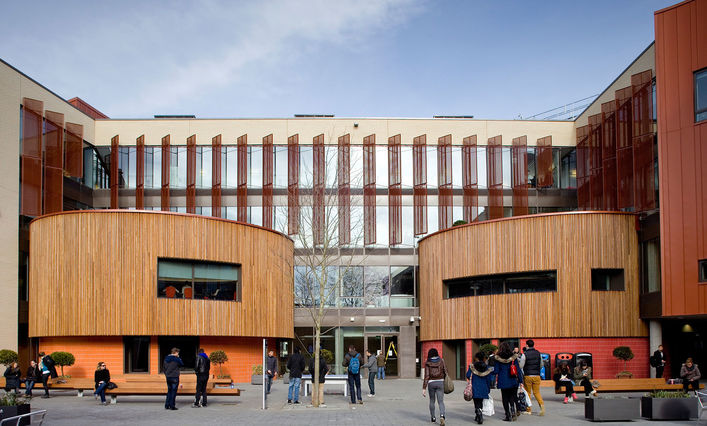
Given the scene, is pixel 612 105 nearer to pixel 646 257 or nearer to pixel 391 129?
pixel 646 257

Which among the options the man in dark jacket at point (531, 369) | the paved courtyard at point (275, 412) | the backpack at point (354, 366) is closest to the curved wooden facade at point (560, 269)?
the paved courtyard at point (275, 412)

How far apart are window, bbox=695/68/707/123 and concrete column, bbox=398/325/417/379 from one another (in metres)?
18.0

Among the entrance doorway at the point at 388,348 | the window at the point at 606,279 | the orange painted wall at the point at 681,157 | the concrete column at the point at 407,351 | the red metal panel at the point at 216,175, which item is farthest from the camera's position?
the red metal panel at the point at 216,175

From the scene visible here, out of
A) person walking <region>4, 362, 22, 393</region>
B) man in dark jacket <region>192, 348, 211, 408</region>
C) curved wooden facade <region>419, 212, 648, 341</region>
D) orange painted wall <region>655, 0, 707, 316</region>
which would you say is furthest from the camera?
curved wooden facade <region>419, 212, 648, 341</region>

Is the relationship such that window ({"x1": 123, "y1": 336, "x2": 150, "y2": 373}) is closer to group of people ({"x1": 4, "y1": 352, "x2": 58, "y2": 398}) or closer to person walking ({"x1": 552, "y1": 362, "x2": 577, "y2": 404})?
group of people ({"x1": 4, "y1": 352, "x2": 58, "y2": 398})

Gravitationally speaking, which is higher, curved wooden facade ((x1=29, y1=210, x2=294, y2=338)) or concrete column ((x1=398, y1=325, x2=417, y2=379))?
curved wooden facade ((x1=29, y1=210, x2=294, y2=338))

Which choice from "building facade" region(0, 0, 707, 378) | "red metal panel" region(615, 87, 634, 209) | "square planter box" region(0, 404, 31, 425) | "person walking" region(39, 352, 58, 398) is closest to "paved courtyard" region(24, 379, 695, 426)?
"person walking" region(39, 352, 58, 398)

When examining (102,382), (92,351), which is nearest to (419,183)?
(92,351)

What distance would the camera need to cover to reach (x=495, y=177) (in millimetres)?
40656

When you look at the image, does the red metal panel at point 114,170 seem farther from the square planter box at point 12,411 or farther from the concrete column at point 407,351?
the square planter box at point 12,411

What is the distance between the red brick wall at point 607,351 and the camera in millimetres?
29031

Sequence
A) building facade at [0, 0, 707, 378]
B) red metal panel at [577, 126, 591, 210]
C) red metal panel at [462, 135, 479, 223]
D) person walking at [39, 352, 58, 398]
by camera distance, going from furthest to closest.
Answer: red metal panel at [462, 135, 479, 223]
red metal panel at [577, 126, 591, 210]
building facade at [0, 0, 707, 378]
person walking at [39, 352, 58, 398]

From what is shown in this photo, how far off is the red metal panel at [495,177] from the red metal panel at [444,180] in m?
2.13

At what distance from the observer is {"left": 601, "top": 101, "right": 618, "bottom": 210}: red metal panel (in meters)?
32.8
